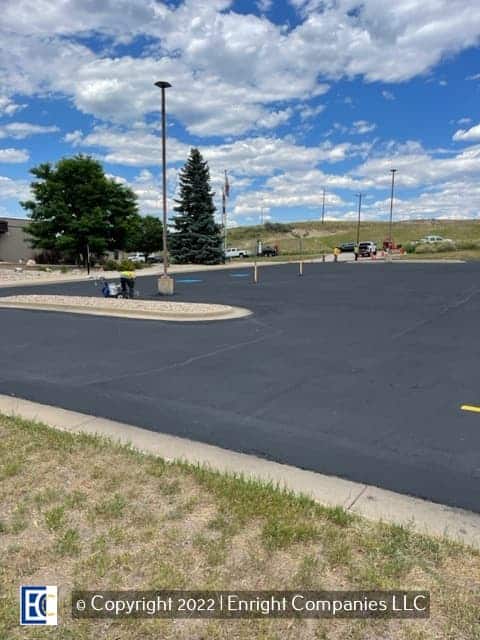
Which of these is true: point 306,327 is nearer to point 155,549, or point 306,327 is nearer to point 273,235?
point 155,549

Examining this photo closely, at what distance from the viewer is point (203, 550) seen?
8.40ft

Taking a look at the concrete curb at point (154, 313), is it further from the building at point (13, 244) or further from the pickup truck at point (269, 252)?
the pickup truck at point (269, 252)

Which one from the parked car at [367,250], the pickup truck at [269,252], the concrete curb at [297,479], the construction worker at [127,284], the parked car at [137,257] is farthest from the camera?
the pickup truck at [269,252]

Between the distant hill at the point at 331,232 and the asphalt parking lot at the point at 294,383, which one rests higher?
the distant hill at the point at 331,232

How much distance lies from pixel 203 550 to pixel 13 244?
1784 inches

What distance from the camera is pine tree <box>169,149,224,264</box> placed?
137 ft

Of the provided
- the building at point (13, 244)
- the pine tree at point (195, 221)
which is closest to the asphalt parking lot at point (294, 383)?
the pine tree at point (195, 221)

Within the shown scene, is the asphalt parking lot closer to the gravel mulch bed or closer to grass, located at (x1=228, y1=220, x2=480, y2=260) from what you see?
the gravel mulch bed

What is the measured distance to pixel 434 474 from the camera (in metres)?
3.44

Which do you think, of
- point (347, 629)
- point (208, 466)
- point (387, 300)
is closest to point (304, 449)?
point (208, 466)

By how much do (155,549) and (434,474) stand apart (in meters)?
2.19

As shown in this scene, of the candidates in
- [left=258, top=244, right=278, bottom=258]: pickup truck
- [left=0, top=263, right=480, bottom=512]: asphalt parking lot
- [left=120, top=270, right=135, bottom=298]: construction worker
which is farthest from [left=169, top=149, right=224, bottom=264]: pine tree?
[left=0, top=263, right=480, bottom=512]: asphalt parking lot

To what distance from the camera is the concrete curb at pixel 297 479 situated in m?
2.84

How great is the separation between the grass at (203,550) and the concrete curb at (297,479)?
166mm
